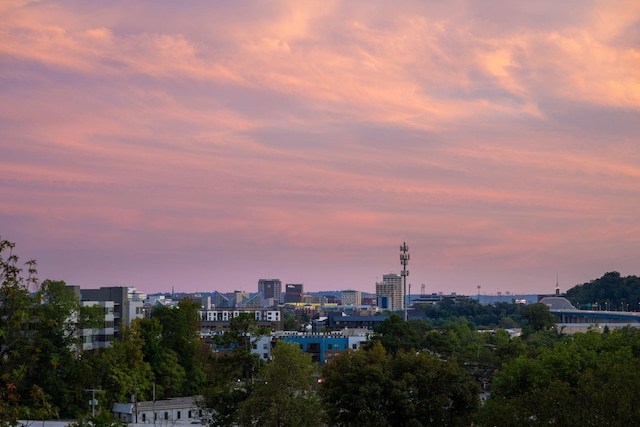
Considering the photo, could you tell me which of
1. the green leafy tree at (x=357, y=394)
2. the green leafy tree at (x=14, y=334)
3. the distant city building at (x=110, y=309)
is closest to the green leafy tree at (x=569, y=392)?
the green leafy tree at (x=357, y=394)

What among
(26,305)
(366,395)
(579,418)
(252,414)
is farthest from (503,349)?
(26,305)

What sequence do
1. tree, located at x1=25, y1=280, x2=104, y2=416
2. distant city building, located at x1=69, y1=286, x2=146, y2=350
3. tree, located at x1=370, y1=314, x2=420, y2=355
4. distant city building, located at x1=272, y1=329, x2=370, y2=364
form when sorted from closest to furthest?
tree, located at x1=25, y1=280, x2=104, y2=416 < distant city building, located at x1=69, y1=286, x2=146, y2=350 < tree, located at x1=370, y1=314, x2=420, y2=355 < distant city building, located at x1=272, y1=329, x2=370, y2=364

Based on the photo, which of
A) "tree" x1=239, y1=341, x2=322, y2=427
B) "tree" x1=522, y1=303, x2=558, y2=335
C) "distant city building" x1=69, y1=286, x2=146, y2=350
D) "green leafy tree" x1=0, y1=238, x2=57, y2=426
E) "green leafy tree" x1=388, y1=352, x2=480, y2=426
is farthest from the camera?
"tree" x1=522, y1=303, x2=558, y2=335

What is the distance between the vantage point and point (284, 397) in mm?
41344

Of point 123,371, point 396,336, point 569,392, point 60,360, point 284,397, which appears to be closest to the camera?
point 569,392

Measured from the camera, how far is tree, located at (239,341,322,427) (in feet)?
135

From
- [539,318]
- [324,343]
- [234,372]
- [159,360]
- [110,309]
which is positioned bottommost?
[324,343]

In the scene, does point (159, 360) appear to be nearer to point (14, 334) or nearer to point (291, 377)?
point (291, 377)

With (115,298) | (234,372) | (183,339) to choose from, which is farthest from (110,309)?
(234,372)

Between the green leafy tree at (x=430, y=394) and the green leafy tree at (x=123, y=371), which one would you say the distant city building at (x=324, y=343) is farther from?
the green leafy tree at (x=430, y=394)

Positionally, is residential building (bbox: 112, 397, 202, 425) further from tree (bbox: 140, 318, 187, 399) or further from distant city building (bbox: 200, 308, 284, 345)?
distant city building (bbox: 200, 308, 284, 345)

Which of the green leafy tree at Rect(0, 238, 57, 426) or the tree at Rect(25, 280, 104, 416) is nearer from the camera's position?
the green leafy tree at Rect(0, 238, 57, 426)

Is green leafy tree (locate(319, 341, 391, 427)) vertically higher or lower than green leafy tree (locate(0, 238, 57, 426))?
lower

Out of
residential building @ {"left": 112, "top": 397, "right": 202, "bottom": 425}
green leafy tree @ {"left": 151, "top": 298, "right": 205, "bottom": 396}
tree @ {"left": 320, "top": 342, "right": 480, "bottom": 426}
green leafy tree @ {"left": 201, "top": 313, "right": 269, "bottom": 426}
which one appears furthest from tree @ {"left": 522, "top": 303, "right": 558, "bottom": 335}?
green leafy tree @ {"left": 201, "top": 313, "right": 269, "bottom": 426}
